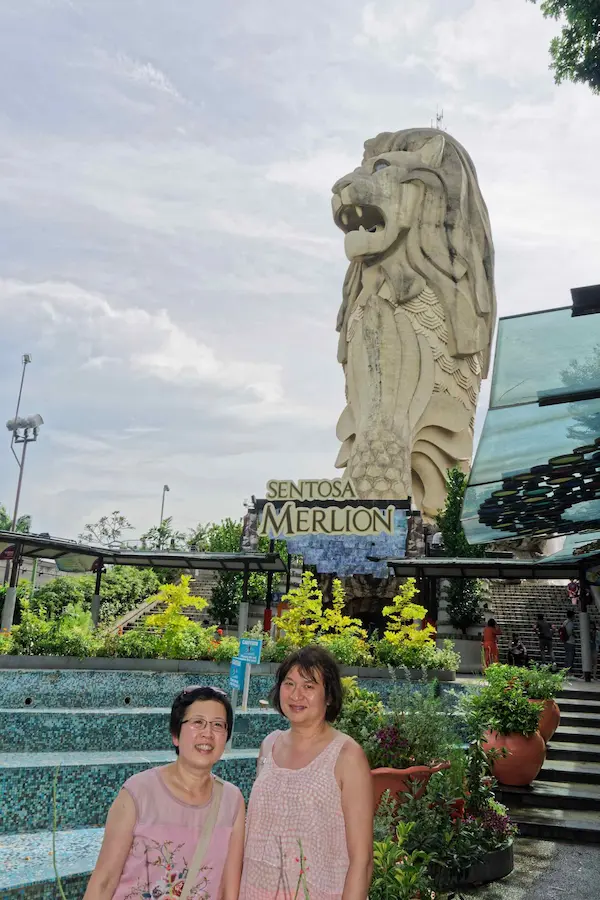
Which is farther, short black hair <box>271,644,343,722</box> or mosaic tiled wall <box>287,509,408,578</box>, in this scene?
mosaic tiled wall <box>287,509,408,578</box>

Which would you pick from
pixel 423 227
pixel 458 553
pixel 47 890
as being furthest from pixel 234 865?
pixel 423 227

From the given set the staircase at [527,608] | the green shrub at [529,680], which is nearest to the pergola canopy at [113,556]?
the staircase at [527,608]

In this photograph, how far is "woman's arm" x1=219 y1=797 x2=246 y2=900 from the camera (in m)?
2.30

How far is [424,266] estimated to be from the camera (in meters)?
38.8

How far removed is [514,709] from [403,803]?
2849mm

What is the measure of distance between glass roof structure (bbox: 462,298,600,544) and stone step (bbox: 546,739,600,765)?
2.97 meters

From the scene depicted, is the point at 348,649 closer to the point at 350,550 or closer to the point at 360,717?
the point at 360,717

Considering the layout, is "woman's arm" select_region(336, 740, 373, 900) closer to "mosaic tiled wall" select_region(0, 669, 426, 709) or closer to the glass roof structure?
the glass roof structure

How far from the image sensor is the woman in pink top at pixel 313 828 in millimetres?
2404

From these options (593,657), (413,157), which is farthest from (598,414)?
(413,157)

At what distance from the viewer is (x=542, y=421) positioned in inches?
265

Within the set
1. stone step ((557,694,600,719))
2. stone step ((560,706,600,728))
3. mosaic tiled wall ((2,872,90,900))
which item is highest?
stone step ((557,694,600,719))

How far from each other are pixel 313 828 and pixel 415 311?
37422 millimetres

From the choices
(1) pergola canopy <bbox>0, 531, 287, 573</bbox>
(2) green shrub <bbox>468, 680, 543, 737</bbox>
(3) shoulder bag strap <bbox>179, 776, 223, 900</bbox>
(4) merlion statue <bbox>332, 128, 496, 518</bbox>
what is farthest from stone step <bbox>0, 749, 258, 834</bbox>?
(4) merlion statue <bbox>332, 128, 496, 518</bbox>
